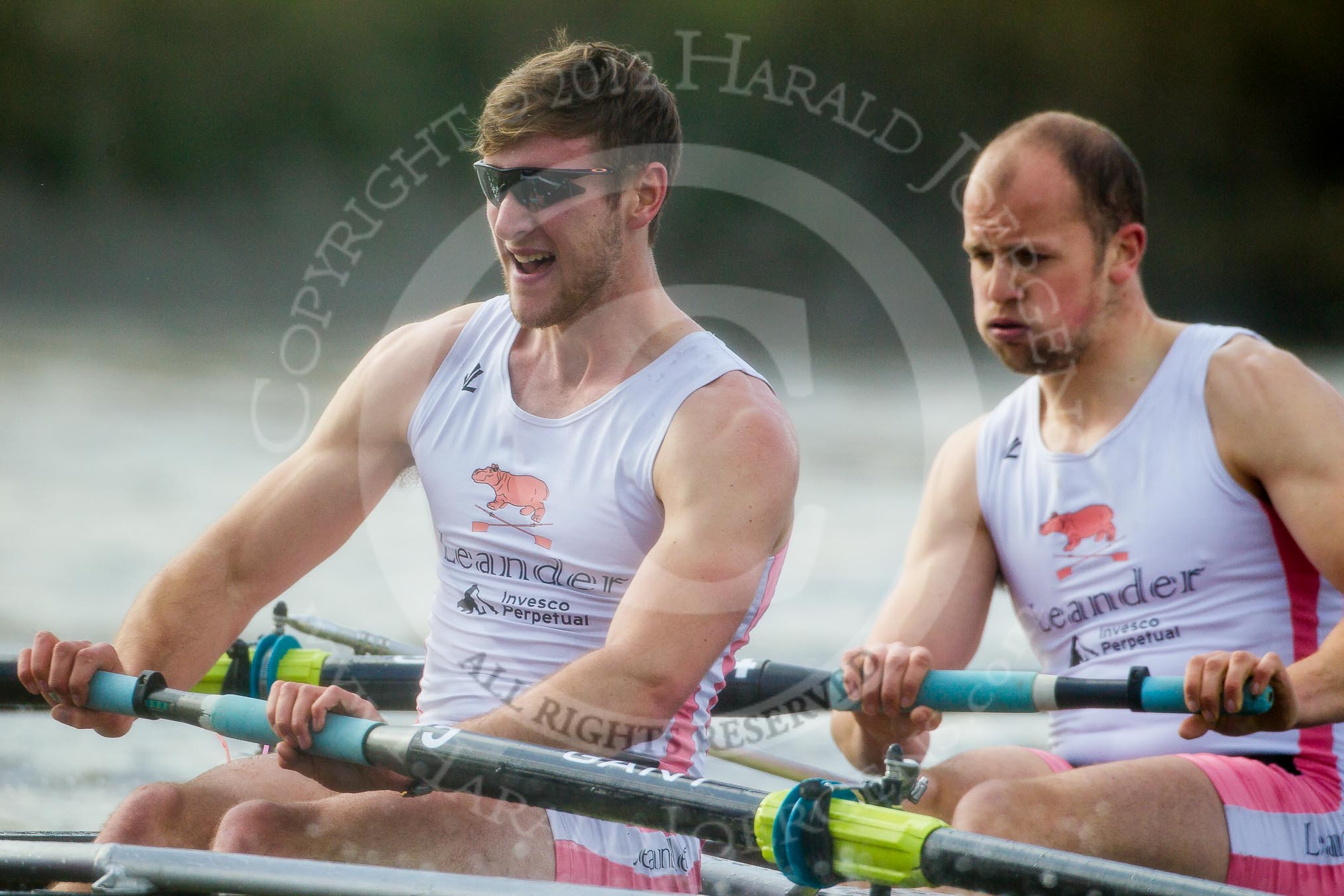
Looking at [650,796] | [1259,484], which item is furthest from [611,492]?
[1259,484]

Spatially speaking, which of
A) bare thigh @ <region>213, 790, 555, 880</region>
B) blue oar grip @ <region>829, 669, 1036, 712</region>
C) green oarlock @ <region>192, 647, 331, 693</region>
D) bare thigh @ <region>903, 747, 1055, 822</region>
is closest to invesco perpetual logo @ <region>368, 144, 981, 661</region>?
green oarlock @ <region>192, 647, 331, 693</region>

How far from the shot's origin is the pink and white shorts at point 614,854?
7.52 ft

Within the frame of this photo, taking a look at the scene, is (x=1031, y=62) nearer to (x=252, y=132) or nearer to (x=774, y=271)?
(x=774, y=271)

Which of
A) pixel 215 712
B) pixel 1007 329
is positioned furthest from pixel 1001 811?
pixel 215 712

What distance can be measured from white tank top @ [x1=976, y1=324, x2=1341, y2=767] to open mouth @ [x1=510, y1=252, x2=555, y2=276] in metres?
1.10

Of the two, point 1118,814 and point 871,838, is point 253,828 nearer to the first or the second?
point 871,838

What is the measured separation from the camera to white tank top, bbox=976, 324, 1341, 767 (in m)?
2.86

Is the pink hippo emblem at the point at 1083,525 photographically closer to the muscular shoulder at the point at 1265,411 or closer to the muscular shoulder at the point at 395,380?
the muscular shoulder at the point at 1265,411

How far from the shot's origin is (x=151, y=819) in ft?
7.71

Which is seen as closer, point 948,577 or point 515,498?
point 515,498

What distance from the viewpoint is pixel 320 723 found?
2.22 meters

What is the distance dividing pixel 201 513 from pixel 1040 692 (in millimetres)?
7273

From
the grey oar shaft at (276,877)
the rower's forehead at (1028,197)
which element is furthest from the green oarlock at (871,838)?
the rower's forehead at (1028,197)

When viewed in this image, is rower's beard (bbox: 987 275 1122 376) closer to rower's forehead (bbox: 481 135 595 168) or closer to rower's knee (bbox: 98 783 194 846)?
rower's forehead (bbox: 481 135 595 168)
